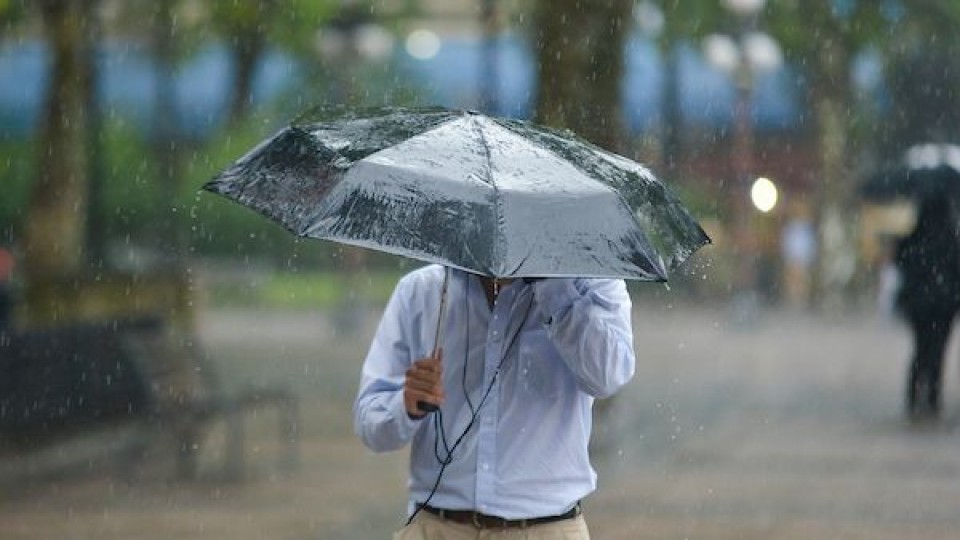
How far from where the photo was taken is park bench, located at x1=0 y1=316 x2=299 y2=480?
938 cm

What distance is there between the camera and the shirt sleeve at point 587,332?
13.0 ft

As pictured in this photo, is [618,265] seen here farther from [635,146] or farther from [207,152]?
[207,152]

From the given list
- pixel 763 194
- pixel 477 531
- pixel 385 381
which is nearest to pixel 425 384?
pixel 385 381

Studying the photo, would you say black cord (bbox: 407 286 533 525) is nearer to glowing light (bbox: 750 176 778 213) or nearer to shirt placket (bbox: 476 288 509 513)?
shirt placket (bbox: 476 288 509 513)

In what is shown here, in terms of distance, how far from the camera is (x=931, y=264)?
30.7 ft

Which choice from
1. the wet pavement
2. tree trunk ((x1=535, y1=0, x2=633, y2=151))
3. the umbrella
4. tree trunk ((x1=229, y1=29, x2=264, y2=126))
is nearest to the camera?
the wet pavement

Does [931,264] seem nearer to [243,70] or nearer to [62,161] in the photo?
[243,70]

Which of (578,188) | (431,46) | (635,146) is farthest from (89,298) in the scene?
(578,188)

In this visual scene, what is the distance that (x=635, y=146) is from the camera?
912 centimetres

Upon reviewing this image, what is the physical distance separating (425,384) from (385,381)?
0.27m

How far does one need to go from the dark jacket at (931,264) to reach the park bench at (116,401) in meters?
3.24

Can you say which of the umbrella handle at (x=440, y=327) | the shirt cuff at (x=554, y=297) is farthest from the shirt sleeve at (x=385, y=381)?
the shirt cuff at (x=554, y=297)

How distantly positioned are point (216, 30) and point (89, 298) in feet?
5.33

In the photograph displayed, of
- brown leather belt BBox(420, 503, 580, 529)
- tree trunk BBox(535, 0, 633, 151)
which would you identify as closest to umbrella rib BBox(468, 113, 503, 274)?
brown leather belt BBox(420, 503, 580, 529)
